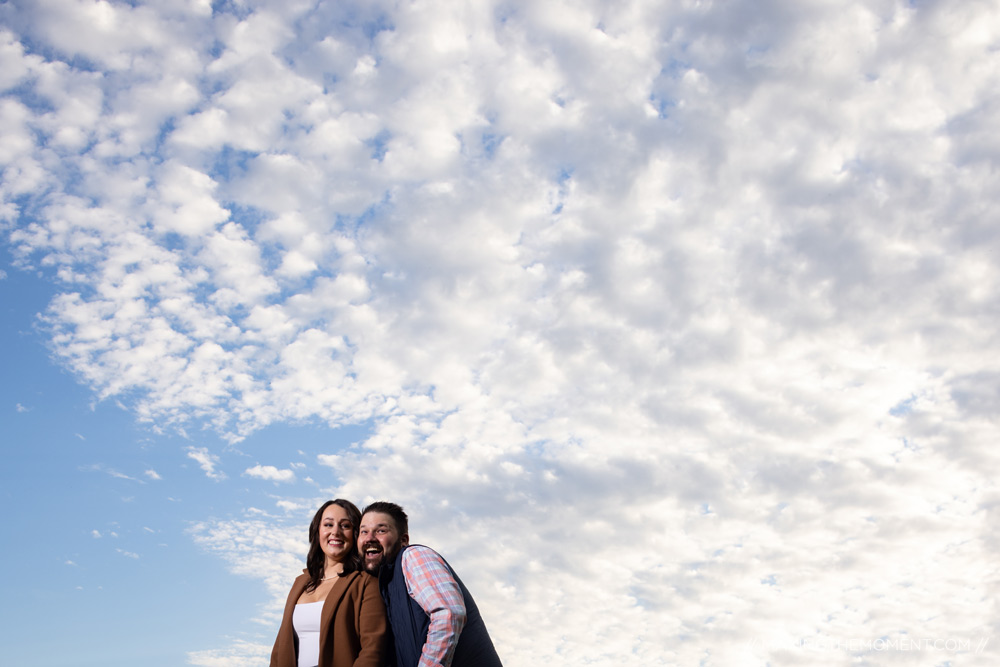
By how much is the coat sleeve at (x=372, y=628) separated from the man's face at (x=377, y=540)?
0.54ft

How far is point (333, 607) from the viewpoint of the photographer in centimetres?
572

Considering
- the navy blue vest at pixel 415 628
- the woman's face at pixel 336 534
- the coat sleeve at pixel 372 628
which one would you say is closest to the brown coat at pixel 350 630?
the coat sleeve at pixel 372 628

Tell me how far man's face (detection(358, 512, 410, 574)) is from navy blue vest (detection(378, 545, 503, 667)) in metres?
0.17

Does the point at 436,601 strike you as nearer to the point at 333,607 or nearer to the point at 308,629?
the point at 333,607

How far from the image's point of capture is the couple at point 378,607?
5.27 meters

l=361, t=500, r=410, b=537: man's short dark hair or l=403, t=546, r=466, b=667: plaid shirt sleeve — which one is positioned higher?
l=361, t=500, r=410, b=537: man's short dark hair

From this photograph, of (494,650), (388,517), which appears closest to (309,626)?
(388,517)

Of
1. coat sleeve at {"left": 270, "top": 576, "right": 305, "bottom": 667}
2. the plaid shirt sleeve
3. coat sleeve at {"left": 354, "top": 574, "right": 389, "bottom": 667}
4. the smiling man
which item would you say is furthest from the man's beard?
coat sleeve at {"left": 270, "top": 576, "right": 305, "bottom": 667}

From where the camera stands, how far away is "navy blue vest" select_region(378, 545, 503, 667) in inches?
211

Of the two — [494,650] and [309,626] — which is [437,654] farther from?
[309,626]

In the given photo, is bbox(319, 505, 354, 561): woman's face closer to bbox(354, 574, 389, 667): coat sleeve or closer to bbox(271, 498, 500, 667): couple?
bbox(271, 498, 500, 667): couple

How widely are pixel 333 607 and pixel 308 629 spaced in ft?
1.17

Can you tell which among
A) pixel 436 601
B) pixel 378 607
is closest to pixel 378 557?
pixel 378 607

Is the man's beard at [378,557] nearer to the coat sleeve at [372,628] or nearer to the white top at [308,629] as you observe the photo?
the coat sleeve at [372,628]
